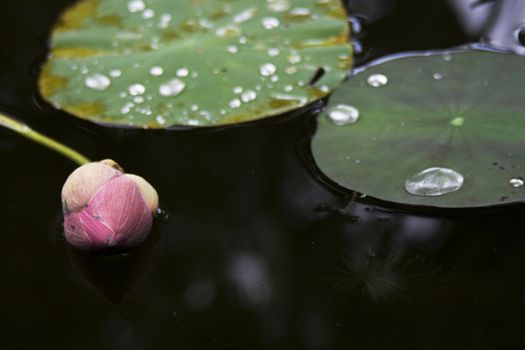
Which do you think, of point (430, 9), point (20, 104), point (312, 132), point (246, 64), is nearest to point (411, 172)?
point (312, 132)

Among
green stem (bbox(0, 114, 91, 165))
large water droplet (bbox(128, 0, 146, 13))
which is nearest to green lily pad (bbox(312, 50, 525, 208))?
green stem (bbox(0, 114, 91, 165))

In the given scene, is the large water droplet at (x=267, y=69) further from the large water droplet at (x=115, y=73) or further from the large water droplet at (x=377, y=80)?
the large water droplet at (x=115, y=73)

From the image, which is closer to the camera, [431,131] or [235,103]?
[431,131]

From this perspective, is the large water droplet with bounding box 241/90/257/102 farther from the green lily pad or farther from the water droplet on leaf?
the water droplet on leaf

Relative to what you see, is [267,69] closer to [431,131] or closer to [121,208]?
[431,131]

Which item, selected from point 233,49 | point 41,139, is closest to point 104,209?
point 41,139

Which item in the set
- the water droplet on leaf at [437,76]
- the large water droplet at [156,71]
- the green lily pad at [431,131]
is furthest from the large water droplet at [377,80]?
the large water droplet at [156,71]
